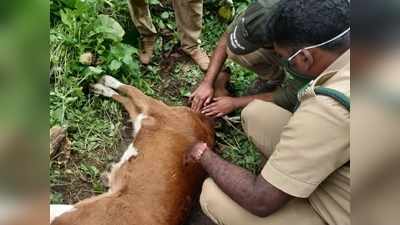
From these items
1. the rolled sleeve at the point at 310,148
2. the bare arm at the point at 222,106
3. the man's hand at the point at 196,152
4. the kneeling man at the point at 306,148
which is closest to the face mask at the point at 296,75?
the kneeling man at the point at 306,148

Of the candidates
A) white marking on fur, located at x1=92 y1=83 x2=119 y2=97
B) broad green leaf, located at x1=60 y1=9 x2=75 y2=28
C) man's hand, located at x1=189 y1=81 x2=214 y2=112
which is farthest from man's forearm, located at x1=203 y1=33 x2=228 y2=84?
broad green leaf, located at x1=60 y1=9 x2=75 y2=28

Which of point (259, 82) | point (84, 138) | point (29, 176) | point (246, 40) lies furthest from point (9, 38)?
point (259, 82)

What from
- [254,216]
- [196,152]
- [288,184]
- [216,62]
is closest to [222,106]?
[216,62]

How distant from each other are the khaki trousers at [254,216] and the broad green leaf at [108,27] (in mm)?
784

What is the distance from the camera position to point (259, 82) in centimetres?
321

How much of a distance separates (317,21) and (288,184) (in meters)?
0.67

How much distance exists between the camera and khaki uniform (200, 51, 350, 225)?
87.5 inches

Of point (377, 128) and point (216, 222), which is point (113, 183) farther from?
point (377, 128)

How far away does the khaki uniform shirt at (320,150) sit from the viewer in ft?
7.27

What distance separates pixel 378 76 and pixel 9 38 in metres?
1.19

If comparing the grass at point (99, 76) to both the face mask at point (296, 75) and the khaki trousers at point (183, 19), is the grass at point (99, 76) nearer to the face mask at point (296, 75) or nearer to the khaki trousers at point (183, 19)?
the khaki trousers at point (183, 19)

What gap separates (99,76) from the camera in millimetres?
2842

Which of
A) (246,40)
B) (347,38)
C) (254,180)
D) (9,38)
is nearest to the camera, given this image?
(9,38)

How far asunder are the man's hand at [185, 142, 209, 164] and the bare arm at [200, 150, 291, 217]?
71 mm
